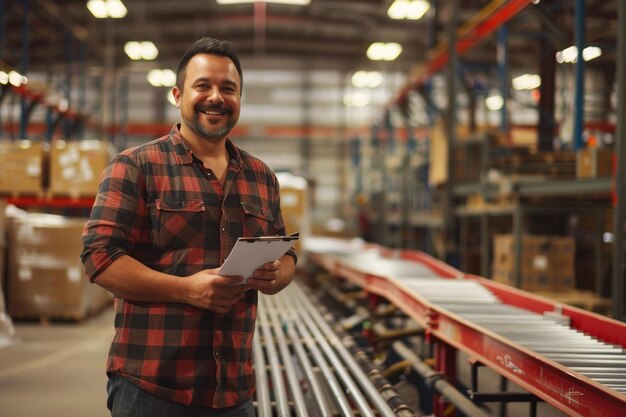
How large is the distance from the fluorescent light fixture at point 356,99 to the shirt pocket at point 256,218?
2193 centimetres

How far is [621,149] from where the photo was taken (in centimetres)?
439

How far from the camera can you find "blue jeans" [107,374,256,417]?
184 centimetres

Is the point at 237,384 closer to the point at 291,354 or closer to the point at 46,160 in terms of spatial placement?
the point at 291,354

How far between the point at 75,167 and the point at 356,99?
16.1 metres

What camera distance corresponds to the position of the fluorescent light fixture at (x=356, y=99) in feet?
77.9

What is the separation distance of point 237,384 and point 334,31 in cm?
2137

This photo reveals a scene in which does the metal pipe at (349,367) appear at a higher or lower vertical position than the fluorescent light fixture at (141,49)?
lower

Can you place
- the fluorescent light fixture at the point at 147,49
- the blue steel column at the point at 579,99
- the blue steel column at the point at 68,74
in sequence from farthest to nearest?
the blue steel column at the point at 68,74 → the fluorescent light fixture at the point at 147,49 → the blue steel column at the point at 579,99

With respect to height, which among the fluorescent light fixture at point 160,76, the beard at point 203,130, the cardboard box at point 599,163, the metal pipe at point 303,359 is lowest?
the metal pipe at point 303,359

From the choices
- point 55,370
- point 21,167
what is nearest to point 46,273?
point 21,167

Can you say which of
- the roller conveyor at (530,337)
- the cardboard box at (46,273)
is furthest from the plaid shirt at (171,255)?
the cardboard box at (46,273)

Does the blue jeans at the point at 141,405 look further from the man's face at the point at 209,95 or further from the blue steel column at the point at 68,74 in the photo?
the blue steel column at the point at 68,74

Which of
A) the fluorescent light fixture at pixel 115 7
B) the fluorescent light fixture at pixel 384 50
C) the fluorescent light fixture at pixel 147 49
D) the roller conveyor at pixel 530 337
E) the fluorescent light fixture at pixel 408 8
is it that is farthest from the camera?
the fluorescent light fixture at pixel 147 49

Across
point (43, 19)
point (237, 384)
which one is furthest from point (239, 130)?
point (237, 384)
